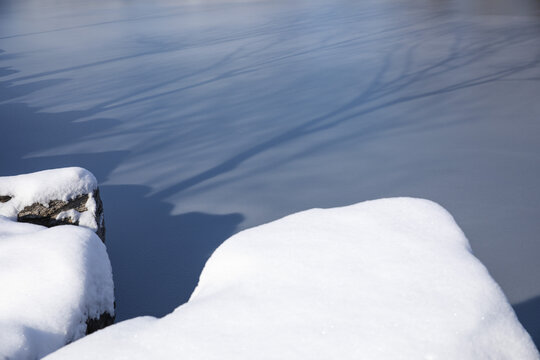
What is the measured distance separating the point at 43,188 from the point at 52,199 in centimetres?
5

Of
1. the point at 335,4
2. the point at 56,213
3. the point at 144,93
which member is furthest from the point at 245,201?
the point at 335,4

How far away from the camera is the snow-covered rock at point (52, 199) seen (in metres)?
2.14

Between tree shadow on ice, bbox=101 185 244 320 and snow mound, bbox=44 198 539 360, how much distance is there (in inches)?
37.3

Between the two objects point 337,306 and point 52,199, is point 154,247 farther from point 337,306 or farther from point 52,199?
point 337,306

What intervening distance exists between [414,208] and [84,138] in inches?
129

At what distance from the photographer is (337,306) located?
42.1 inches

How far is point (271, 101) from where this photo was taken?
4879 mm

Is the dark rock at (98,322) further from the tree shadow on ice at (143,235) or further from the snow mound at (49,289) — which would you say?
the tree shadow on ice at (143,235)

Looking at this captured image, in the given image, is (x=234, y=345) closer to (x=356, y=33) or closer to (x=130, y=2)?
(x=356, y=33)

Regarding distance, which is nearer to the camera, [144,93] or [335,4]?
[144,93]

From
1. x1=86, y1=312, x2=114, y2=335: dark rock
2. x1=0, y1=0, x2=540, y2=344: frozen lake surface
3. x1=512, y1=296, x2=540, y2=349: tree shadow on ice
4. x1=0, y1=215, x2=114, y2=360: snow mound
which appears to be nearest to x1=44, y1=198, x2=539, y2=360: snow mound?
x1=0, y1=215, x2=114, y2=360: snow mound

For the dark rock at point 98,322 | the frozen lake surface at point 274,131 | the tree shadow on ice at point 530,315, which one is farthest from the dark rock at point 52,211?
the tree shadow on ice at point 530,315

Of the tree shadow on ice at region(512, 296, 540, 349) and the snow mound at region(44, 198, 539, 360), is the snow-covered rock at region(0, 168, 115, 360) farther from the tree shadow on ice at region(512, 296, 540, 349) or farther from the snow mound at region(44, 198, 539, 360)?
the tree shadow on ice at region(512, 296, 540, 349)

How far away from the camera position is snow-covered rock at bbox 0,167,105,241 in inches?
84.3
